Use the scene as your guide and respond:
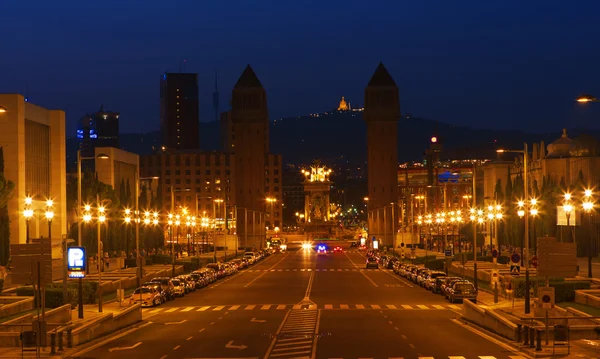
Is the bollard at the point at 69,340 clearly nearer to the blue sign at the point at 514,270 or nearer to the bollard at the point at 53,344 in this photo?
the bollard at the point at 53,344

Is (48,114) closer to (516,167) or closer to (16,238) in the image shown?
(16,238)

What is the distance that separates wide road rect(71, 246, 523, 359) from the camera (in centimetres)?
3519

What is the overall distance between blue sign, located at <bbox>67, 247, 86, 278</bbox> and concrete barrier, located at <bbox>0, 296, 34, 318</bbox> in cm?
223

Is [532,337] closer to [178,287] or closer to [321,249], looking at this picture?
[178,287]

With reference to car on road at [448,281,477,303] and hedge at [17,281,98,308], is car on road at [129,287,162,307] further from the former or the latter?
car on road at [448,281,477,303]

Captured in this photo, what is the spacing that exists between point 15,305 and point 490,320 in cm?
1994

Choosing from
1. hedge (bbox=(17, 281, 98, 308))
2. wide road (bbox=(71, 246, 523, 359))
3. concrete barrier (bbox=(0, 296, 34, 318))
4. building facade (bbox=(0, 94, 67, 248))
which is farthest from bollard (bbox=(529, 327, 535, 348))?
building facade (bbox=(0, 94, 67, 248))

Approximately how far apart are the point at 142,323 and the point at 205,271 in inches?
1366

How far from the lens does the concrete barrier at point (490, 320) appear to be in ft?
128

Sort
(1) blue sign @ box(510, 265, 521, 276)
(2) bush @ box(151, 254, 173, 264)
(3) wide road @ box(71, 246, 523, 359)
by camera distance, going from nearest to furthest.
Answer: (3) wide road @ box(71, 246, 523, 359), (1) blue sign @ box(510, 265, 521, 276), (2) bush @ box(151, 254, 173, 264)

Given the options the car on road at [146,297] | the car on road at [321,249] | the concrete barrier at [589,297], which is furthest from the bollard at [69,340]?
the car on road at [321,249]

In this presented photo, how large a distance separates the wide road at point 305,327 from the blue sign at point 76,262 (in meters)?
4.14

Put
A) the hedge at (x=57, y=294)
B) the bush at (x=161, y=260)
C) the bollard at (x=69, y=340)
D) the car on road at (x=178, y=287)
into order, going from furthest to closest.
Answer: the bush at (x=161, y=260)
the car on road at (x=178, y=287)
the hedge at (x=57, y=294)
the bollard at (x=69, y=340)

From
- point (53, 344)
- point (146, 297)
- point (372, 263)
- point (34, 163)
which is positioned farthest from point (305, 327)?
point (372, 263)
